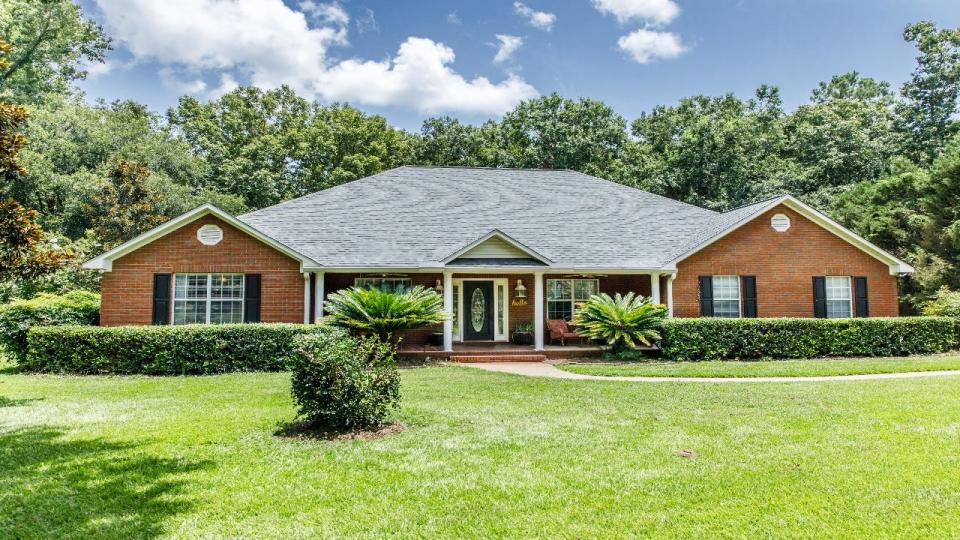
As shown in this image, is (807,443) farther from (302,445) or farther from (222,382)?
(222,382)

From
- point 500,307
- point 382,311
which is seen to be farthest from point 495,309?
point 382,311

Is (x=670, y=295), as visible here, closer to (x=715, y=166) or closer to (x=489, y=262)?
(x=489, y=262)

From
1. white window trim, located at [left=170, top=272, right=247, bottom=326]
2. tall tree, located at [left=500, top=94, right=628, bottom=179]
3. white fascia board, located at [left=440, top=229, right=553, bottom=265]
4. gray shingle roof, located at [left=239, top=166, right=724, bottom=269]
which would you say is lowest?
white window trim, located at [left=170, top=272, right=247, bottom=326]

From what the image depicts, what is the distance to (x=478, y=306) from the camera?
736 inches

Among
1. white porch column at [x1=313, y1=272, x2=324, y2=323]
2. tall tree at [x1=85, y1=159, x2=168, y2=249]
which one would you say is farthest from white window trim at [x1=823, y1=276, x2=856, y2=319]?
tall tree at [x1=85, y1=159, x2=168, y2=249]

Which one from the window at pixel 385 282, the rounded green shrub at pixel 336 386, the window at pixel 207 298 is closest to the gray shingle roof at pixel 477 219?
the window at pixel 385 282

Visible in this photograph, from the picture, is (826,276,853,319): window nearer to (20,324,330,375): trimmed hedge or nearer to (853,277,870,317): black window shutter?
(853,277,870,317): black window shutter

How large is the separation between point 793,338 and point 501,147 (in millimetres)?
24831

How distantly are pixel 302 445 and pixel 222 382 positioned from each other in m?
5.91

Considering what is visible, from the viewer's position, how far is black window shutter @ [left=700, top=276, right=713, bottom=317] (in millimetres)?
17469

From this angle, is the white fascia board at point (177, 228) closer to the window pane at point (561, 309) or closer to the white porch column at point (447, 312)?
the white porch column at point (447, 312)

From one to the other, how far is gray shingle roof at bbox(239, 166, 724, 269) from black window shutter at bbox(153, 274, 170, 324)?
138 inches

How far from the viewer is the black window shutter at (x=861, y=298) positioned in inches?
701

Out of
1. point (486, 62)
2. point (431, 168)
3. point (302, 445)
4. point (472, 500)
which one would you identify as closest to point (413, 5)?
point (431, 168)
